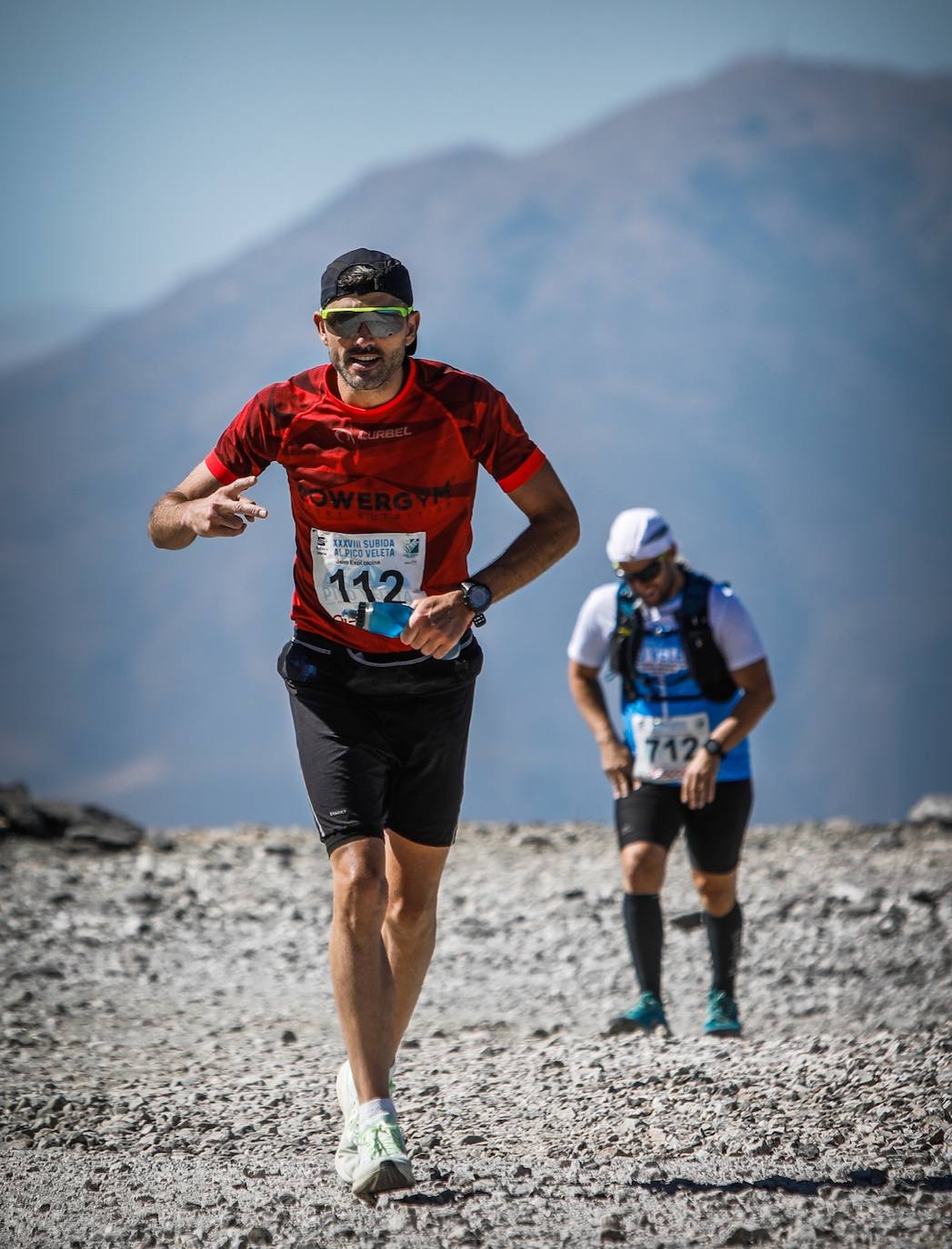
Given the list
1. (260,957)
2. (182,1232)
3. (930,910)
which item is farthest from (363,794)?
(930,910)

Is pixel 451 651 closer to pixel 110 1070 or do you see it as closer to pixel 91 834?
pixel 110 1070

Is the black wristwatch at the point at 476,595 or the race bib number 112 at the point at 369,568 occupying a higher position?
the race bib number 112 at the point at 369,568

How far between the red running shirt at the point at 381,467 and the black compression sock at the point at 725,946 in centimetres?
378

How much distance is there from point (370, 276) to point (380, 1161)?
273cm

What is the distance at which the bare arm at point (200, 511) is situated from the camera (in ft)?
14.5

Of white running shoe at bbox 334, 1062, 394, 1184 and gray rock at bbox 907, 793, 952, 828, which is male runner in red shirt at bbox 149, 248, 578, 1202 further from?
gray rock at bbox 907, 793, 952, 828

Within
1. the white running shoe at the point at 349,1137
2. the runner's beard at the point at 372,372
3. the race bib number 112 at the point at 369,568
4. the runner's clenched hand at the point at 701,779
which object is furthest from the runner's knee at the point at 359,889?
the runner's clenched hand at the point at 701,779

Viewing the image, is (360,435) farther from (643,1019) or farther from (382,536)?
(643,1019)

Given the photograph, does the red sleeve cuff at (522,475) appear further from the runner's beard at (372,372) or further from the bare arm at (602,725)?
the bare arm at (602,725)

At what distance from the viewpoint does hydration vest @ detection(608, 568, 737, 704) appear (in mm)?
7297

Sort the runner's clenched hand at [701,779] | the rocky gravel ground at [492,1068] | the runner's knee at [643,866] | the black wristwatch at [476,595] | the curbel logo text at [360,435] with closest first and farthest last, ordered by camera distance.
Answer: the rocky gravel ground at [492,1068]
the black wristwatch at [476,595]
the curbel logo text at [360,435]
the runner's clenched hand at [701,779]
the runner's knee at [643,866]

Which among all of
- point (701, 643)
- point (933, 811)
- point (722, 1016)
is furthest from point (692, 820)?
point (933, 811)

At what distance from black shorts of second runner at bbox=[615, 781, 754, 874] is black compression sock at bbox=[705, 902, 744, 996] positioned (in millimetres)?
401

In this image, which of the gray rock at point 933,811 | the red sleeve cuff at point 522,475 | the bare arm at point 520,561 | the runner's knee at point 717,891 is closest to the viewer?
the bare arm at point 520,561
